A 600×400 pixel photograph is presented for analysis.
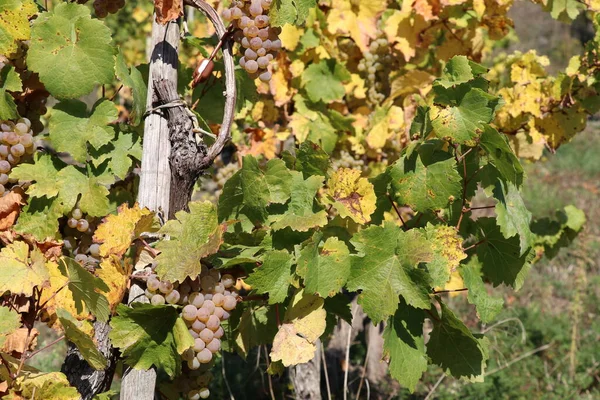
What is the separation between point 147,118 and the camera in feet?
5.78

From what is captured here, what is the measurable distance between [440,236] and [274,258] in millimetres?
413

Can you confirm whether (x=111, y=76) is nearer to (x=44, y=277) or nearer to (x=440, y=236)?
(x=44, y=277)

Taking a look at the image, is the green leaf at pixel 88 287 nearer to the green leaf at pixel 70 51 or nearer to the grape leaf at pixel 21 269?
the grape leaf at pixel 21 269

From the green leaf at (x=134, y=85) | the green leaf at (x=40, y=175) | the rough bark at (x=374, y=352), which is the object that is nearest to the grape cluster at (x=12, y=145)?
the green leaf at (x=40, y=175)

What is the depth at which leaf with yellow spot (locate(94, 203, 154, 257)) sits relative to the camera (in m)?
1.58

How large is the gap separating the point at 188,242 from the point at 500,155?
777 millimetres

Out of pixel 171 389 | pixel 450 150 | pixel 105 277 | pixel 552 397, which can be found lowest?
pixel 552 397

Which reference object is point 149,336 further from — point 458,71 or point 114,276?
point 458,71

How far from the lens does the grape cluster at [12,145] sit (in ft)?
5.80

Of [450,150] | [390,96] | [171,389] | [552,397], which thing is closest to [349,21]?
[390,96]

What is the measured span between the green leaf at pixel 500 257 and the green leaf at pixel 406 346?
29 centimetres

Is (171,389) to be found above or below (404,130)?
below

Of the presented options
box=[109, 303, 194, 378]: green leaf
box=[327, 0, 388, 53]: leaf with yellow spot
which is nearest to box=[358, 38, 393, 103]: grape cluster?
box=[327, 0, 388, 53]: leaf with yellow spot

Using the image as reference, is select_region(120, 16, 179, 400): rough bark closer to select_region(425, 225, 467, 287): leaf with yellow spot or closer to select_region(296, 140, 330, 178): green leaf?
select_region(296, 140, 330, 178): green leaf
